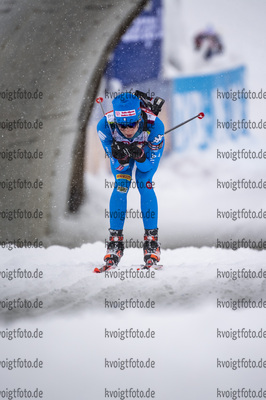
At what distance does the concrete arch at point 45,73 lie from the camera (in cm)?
362

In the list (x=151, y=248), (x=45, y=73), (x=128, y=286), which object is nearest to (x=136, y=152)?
(x=151, y=248)

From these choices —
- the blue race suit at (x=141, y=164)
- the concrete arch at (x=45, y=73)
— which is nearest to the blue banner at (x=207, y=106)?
the concrete arch at (x=45, y=73)

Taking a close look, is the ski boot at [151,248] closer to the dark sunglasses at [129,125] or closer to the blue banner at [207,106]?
the dark sunglasses at [129,125]

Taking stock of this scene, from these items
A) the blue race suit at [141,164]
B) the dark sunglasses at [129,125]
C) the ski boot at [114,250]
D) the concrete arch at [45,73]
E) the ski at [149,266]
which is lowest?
the ski at [149,266]

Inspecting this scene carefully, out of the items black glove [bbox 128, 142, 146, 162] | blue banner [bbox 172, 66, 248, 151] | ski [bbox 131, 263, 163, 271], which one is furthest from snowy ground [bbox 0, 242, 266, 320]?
blue banner [bbox 172, 66, 248, 151]

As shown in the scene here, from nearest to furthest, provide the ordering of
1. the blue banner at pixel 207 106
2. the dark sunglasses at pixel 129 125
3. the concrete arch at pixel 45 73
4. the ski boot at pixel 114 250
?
the dark sunglasses at pixel 129 125
the ski boot at pixel 114 250
the concrete arch at pixel 45 73
the blue banner at pixel 207 106

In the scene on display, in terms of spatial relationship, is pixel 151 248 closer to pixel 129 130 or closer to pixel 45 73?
pixel 129 130

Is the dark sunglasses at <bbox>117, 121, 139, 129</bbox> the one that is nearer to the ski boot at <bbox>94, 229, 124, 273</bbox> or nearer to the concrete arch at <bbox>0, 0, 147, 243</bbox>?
the ski boot at <bbox>94, 229, 124, 273</bbox>

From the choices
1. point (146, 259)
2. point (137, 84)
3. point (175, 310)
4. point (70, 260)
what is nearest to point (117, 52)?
point (137, 84)

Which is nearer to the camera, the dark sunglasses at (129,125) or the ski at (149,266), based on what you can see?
the dark sunglasses at (129,125)

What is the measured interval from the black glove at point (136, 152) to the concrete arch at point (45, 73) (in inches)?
48.3

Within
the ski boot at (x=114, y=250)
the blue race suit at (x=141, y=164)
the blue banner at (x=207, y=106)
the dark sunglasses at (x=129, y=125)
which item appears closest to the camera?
the dark sunglasses at (x=129, y=125)

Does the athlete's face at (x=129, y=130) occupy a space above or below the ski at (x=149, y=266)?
above

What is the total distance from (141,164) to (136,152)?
0.10m
